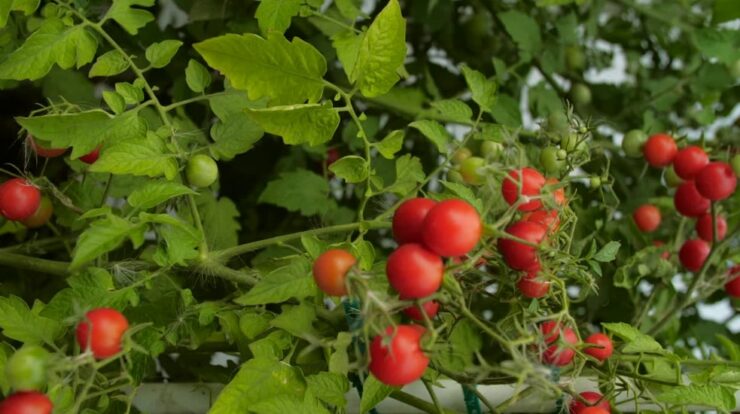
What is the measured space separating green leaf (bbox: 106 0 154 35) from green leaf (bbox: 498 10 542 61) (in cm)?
39

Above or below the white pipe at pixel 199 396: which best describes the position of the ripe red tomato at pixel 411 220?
above

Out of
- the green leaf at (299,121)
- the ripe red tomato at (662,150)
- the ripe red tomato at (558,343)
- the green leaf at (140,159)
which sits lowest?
the ripe red tomato at (662,150)

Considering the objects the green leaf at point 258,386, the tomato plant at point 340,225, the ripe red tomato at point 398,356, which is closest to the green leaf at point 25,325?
the tomato plant at point 340,225

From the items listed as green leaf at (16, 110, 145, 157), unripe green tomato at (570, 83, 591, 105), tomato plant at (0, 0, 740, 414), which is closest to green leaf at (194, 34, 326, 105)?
tomato plant at (0, 0, 740, 414)

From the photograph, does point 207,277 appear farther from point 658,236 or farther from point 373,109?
point 658,236

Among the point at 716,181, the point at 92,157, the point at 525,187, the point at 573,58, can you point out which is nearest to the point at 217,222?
the point at 92,157

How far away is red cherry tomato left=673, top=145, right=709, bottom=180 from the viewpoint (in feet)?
2.35

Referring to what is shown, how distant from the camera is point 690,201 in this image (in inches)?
28.9

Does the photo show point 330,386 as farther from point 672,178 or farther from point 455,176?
point 672,178

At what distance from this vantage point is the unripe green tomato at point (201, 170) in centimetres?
55

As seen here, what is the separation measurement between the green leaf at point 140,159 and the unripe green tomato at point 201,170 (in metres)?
0.02

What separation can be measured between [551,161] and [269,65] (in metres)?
0.20

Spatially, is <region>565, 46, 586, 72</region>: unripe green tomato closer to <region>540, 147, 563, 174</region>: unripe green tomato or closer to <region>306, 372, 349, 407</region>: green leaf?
<region>540, 147, 563, 174</region>: unripe green tomato

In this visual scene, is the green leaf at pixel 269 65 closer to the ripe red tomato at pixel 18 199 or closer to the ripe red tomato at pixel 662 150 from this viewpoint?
the ripe red tomato at pixel 18 199
